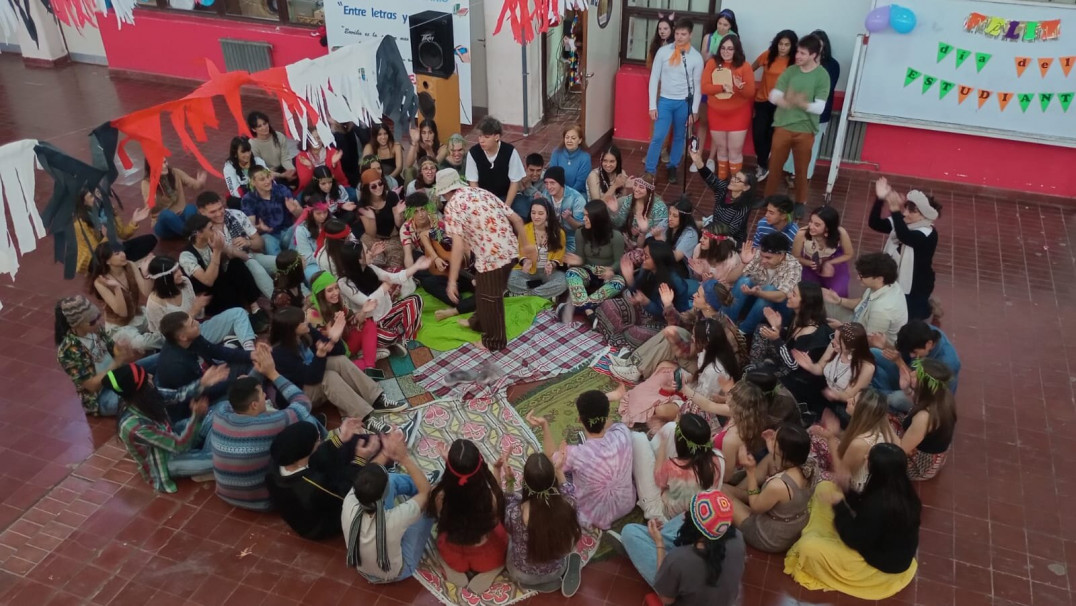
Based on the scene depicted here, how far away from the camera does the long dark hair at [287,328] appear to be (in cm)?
481

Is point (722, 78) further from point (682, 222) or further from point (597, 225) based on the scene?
point (597, 225)

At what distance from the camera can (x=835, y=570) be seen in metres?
3.94

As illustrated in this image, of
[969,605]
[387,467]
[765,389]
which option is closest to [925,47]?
[765,389]

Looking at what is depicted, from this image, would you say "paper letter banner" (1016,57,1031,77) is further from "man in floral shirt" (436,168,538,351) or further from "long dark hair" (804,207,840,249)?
"man in floral shirt" (436,168,538,351)

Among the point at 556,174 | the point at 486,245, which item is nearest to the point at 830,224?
the point at 556,174

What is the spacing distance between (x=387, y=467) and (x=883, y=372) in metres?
2.97

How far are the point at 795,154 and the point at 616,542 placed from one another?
4767 mm

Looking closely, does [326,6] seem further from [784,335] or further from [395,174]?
[784,335]

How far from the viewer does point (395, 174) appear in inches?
292

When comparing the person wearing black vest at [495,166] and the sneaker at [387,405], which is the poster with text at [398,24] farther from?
the sneaker at [387,405]

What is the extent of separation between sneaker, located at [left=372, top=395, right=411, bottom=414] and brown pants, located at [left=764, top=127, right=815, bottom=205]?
4053mm

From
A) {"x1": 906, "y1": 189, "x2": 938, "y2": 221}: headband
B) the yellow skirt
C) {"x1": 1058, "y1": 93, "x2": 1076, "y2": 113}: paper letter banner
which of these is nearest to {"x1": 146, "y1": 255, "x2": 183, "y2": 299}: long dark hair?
the yellow skirt

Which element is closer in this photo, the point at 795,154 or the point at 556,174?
the point at 556,174

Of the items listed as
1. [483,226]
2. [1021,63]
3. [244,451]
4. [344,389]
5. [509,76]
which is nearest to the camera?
[244,451]
